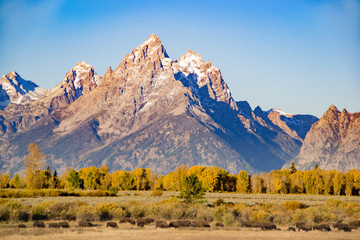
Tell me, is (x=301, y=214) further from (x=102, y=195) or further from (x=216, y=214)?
(x=102, y=195)

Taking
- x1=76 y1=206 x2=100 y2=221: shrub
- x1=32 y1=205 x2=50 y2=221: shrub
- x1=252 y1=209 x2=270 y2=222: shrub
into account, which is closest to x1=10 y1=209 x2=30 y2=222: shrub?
x1=32 y1=205 x2=50 y2=221: shrub

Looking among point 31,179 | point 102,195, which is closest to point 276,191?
point 102,195

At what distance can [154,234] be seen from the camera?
52.6 metres

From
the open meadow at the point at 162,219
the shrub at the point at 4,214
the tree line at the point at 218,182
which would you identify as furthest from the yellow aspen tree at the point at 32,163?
the shrub at the point at 4,214

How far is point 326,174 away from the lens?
17850cm

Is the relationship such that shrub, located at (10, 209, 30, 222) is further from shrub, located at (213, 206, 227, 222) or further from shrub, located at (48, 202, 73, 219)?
shrub, located at (213, 206, 227, 222)

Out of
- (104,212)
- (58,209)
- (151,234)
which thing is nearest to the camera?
(151,234)

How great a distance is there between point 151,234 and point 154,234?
0.34 metres

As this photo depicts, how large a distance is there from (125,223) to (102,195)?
6376cm

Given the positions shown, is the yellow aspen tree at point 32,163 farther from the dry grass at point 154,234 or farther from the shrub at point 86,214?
the dry grass at point 154,234

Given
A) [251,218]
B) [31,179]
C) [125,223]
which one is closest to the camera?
A: [125,223]

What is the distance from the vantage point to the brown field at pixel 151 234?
49.8m

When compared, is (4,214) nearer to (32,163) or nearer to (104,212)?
(104,212)

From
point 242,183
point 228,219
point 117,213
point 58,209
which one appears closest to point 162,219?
point 117,213
